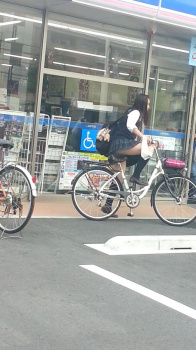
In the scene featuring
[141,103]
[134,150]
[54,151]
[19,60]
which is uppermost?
[19,60]

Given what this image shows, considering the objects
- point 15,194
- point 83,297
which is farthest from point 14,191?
point 83,297

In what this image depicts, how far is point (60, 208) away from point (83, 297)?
4.19 metres

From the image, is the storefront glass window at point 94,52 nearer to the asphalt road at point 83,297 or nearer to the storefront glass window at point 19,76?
the storefront glass window at point 19,76

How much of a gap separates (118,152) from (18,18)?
2868mm

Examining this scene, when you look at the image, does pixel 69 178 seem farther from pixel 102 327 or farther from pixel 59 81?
pixel 102 327

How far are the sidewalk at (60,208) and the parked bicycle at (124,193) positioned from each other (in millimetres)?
487

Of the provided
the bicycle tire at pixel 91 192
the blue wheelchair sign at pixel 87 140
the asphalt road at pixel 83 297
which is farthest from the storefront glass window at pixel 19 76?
the asphalt road at pixel 83 297

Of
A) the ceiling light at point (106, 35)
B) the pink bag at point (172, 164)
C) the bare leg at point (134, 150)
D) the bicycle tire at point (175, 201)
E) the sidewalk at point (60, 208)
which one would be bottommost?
the sidewalk at point (60, 208)

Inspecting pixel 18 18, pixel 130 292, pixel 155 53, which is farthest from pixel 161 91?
pixel 130 292

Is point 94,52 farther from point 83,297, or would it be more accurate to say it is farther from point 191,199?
point 83,297

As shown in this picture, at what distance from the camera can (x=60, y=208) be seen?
8852 millimetres

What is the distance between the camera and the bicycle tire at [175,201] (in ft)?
26.5

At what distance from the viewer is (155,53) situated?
1050 cm

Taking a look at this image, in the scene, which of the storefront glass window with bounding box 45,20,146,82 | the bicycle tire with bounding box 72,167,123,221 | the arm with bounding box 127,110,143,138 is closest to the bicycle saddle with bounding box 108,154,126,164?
the bicycle tire with bounding box 72,167,123,221
